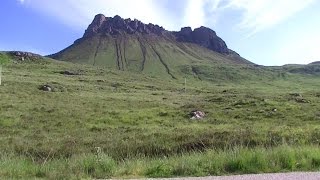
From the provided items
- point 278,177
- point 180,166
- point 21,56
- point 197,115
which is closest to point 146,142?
point 180,166

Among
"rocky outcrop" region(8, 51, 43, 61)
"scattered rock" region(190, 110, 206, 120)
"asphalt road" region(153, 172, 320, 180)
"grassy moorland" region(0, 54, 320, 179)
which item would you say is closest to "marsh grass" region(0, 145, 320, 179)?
"grassy moorland" region(0, 54, 320, 179)

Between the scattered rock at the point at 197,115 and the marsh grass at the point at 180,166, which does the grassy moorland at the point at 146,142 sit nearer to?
the marsh grass at the point at 180,166

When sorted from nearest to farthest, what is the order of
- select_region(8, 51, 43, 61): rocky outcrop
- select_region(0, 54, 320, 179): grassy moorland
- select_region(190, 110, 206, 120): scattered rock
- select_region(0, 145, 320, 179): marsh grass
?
select_region(0, 145, 320, 179): marsh grass
select_region(0, 54, 320, 179): grassy moorland
select_region(190, 110, 206, 120): scattered rock
select_region(8, 51, 43, 61): rocky outcrop

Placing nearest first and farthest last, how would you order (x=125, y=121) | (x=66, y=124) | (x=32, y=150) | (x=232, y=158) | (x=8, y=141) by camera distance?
(x=232, y=158) → (x=32, y=150) → (x=8, y=141) → (x=66, y=124) → (x=125, y=121)

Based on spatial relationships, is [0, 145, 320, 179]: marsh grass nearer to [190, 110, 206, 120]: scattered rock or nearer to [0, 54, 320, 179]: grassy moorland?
[0, 54, 320, 179]: grassy moorland

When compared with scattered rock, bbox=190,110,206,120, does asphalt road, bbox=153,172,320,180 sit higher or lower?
higher

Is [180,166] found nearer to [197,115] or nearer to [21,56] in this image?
[197,115]

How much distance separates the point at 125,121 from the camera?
128 feet

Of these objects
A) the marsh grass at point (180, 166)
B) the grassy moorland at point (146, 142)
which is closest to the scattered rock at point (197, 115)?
the grassy moorland at point (146, 142)

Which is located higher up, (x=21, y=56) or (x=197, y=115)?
(x=21, y=56)

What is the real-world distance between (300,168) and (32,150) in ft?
43.7

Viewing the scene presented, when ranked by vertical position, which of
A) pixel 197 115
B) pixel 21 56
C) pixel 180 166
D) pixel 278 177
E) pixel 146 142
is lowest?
pixel 197 115

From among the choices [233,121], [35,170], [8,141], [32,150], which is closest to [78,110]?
[233,121]

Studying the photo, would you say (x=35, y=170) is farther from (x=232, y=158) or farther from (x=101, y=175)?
(x=232, y=158)
